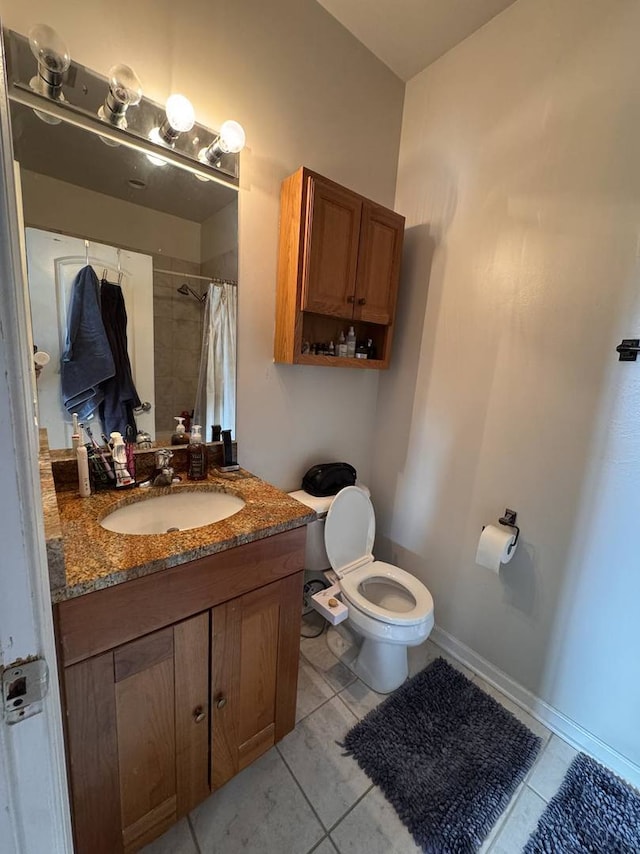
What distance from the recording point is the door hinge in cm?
43

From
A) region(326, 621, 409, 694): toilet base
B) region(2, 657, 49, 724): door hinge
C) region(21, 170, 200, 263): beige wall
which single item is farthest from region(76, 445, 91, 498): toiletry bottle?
region(326, 621, 409, 694): toilet base

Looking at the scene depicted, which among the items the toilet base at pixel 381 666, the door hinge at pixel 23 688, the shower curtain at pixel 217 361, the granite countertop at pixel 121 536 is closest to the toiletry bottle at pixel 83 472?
the granite countertop at pixel 121 536

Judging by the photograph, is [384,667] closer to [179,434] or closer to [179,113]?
[179,434]

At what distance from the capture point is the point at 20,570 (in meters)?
0.42

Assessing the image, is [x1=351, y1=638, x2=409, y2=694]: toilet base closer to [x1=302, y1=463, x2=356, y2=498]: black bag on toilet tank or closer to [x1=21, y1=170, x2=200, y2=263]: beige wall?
[x1=302, y1=463, x2=356, y2=498]: black bag on toilet tank

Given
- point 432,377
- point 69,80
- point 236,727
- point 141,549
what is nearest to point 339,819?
point 236,727

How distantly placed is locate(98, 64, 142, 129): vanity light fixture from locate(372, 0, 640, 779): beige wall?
4.15ft

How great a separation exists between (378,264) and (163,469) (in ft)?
4.24

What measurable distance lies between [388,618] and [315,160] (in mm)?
1949

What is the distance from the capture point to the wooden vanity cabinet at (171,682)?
0.83 metres

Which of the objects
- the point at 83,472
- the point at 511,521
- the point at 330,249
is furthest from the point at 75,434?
the point at 511,521

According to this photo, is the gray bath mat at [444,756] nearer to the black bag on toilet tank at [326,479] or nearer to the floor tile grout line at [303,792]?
the floor tile grout line at [303,792]

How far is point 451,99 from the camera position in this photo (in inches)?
64.3

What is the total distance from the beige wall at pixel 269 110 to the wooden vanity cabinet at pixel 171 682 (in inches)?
27.0
